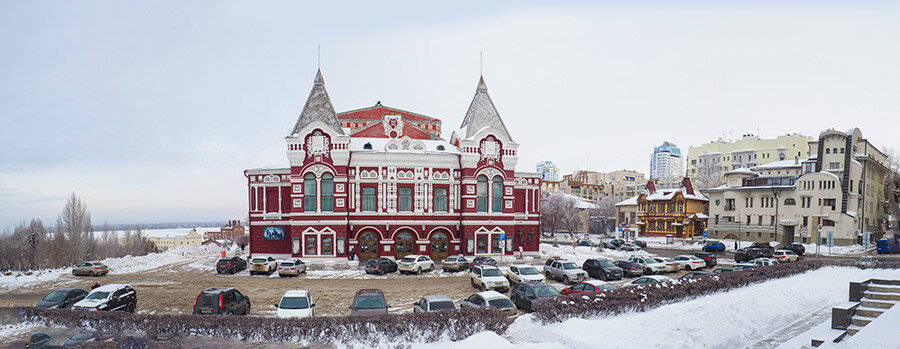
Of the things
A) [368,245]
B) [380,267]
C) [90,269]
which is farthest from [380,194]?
[90,269]

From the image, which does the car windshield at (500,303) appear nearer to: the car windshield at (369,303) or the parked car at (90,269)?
the car windshield at (369,303)

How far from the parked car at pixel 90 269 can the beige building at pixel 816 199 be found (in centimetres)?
6558

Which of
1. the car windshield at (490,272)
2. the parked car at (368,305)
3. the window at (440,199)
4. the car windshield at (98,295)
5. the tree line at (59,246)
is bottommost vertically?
the tree line at (59,246)

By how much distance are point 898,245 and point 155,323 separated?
217 feet

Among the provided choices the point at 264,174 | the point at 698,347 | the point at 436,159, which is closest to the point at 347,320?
the point at 698,347

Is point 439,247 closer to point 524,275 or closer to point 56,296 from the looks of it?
point 524,275

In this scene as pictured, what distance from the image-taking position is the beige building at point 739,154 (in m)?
120

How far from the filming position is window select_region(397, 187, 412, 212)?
148 ft

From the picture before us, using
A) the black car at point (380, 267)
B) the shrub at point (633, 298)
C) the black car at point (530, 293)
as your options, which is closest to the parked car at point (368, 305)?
the shrub at point (633, 298)

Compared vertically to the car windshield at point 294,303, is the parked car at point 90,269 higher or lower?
lower

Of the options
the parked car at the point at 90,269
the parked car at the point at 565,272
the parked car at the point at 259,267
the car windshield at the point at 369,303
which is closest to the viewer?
the car windshield at the point at 369,303

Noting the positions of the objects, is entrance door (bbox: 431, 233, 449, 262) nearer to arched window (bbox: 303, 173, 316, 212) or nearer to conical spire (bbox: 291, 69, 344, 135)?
arched window (bbox: 303, 173, 316, 212)

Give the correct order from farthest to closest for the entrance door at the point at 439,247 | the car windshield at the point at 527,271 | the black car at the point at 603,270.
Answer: the entrance door at the point at 439,247 < the black car at the point at 603,270 < the car windshield at the point at 527,271

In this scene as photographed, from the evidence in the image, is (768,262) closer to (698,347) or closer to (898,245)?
(698,347)
